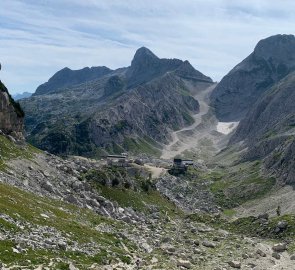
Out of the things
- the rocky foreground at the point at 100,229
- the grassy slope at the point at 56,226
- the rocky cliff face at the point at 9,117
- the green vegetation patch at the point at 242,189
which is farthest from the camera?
the green vegetation patch at the point at 242,189

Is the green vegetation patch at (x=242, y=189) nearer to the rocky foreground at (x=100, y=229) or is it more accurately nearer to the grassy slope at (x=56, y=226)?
the rocky foreground at (x=100, y=229)

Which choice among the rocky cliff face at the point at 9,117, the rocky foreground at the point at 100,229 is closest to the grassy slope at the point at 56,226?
the rocky foreground at the point at 100,229

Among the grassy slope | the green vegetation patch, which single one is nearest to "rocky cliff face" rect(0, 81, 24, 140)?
the grassy slope

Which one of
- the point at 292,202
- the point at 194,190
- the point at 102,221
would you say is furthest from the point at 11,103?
the point at 194,190

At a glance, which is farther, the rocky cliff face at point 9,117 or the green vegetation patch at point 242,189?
the green vegetation patch at point 242,189

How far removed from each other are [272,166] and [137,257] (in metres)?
150

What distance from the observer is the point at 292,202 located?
127 metres

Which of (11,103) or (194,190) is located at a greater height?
(11,103)

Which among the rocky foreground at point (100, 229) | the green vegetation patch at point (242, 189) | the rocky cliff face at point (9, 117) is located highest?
the rocky cliff face at point (9, 117)

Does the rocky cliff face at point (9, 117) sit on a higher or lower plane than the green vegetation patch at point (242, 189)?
higher

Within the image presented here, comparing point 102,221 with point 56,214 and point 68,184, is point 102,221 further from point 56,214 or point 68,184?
point 68,184

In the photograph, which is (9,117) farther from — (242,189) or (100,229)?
(242,189)

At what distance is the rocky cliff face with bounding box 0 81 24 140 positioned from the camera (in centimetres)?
10175

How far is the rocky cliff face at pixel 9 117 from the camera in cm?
10175
